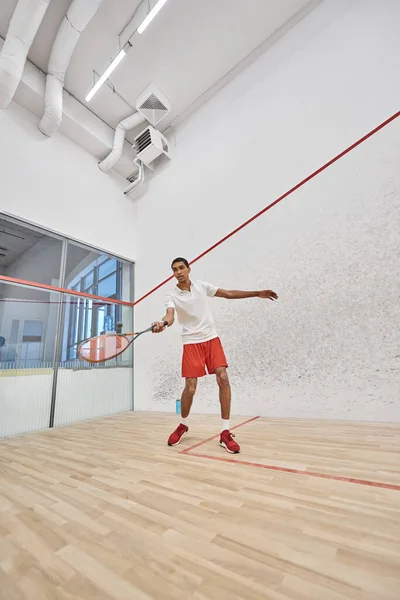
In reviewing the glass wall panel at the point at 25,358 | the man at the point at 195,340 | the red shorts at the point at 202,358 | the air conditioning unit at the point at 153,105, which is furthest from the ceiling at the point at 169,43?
the red shorts at the point at 202,358

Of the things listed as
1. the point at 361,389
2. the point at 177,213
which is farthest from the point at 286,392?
the point at 177,213

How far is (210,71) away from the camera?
3818 mm

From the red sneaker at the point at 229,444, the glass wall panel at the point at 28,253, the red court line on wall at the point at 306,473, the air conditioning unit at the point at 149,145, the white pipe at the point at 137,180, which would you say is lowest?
the red court line on wall at the point at 306,473

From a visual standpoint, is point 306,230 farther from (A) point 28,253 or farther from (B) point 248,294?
(A) point 28,253

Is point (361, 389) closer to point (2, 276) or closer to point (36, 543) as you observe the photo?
point (36, 543)

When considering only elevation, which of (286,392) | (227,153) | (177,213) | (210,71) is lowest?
(286,392)

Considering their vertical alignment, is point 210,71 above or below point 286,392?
above

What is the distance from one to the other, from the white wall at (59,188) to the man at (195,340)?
2.31m

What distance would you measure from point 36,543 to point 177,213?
371 centimetres

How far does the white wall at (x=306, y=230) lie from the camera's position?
7.23 feet

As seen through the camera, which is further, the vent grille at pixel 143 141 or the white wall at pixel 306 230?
the vent grille at pixel 143 141

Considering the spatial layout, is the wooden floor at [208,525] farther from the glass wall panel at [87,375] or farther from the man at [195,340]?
the glass wall panel at [87,375]

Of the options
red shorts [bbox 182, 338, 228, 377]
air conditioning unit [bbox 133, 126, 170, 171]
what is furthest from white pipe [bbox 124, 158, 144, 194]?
red shorts [bbox 182, 338, 228, 377]

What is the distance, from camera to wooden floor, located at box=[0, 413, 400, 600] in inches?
20.7
